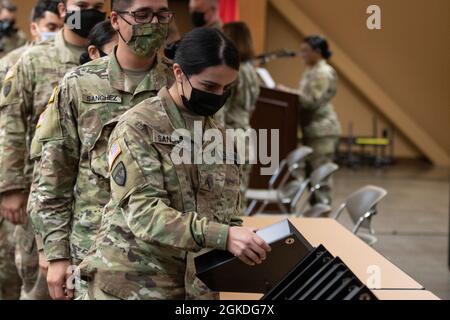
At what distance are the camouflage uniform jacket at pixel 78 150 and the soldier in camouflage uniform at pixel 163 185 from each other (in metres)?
0.43

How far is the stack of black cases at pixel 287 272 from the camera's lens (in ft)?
4.71

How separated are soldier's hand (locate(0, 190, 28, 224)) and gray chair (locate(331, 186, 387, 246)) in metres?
1.40

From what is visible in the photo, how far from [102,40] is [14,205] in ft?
2.59

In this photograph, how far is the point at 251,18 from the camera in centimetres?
1136

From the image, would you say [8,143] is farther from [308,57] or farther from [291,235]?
[308,57]

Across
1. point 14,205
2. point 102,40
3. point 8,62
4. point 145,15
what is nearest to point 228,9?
point 8,62

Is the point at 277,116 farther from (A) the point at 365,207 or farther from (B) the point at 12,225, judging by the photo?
(B) the point at 12,225

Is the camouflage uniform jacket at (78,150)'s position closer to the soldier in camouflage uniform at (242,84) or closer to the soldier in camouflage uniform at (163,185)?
the soldier in camouflage uniform at (163,185)

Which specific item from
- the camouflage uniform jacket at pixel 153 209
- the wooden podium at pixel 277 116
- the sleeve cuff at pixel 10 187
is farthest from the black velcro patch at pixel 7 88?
the wooden podium at pixel 277 116

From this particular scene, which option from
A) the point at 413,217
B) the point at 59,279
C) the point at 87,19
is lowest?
the point at 413,217

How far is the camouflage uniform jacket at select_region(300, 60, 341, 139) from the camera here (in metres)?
6.45

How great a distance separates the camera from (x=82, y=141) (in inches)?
89.9
